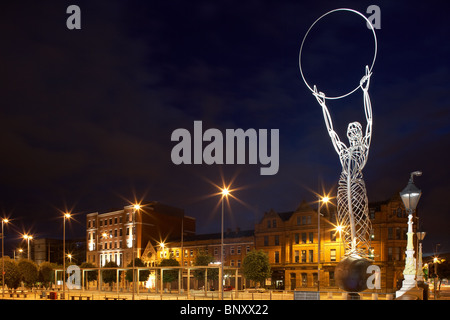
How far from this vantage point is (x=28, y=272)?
79562mm

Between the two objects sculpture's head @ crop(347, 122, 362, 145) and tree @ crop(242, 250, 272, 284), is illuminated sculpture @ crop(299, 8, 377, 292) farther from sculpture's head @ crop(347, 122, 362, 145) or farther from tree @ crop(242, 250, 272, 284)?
tree @ crop(242, 250, 272, 284)

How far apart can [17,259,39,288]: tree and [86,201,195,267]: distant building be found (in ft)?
106

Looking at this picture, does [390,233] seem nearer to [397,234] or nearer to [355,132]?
[397,234]

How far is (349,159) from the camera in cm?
4197

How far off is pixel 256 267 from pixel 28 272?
118 ft

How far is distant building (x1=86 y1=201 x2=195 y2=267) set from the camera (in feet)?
383

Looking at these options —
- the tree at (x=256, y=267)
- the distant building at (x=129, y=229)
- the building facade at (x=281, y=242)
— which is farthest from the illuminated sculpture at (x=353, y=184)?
the distant building at (x=129, y=229)

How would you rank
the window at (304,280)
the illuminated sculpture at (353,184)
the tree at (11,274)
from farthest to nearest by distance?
the window at (304,280), the tree at (11,274), the illuminated sculpture at (353,184)

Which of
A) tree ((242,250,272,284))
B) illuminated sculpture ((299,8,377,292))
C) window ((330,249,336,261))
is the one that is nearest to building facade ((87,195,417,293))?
window ((330,249,336,261))

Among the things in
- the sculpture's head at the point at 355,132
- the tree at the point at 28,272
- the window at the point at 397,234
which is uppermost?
the sculpture's head at the point at 355,132

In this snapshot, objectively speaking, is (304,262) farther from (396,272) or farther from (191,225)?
(191,225)

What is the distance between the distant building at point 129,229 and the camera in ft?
383

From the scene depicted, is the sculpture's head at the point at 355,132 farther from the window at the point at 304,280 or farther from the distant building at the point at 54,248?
the distant building at the point at 54,248

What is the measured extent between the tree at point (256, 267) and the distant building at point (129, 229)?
Result: 3864 cm
